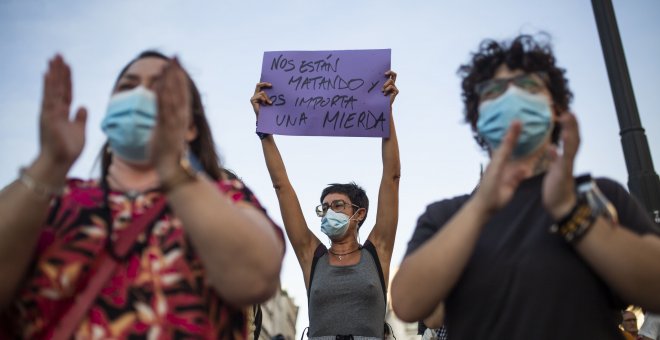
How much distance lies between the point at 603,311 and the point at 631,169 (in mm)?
3504

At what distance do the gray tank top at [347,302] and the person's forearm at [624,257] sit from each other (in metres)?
2.29

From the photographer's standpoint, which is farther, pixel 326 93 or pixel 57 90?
pixel 326 93

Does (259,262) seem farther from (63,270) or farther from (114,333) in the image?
(63,270)

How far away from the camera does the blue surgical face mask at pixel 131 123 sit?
1746 millimetres

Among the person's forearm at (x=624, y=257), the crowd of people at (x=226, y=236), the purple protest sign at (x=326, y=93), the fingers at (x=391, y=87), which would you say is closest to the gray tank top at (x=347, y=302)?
the purple protest sign at (x=326, y=93)

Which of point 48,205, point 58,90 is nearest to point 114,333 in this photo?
point 48,205

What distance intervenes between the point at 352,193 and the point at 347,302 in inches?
44.6

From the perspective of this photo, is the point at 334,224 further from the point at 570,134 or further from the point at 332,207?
the point at 570,134

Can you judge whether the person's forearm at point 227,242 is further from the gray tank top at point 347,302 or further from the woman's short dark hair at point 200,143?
the gray tank top at point 347,302

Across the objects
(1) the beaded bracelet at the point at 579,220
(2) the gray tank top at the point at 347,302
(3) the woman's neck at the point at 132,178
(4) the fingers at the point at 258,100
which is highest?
(4) the fingers at the point at 258,100

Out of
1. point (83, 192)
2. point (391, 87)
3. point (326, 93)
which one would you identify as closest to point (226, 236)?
point (83, 192)

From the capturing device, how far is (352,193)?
494cm

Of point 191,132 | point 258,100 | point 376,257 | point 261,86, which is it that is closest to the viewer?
point 191,132

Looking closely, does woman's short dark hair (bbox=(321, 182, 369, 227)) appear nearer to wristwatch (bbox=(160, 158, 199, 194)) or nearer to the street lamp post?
the street lamp post
